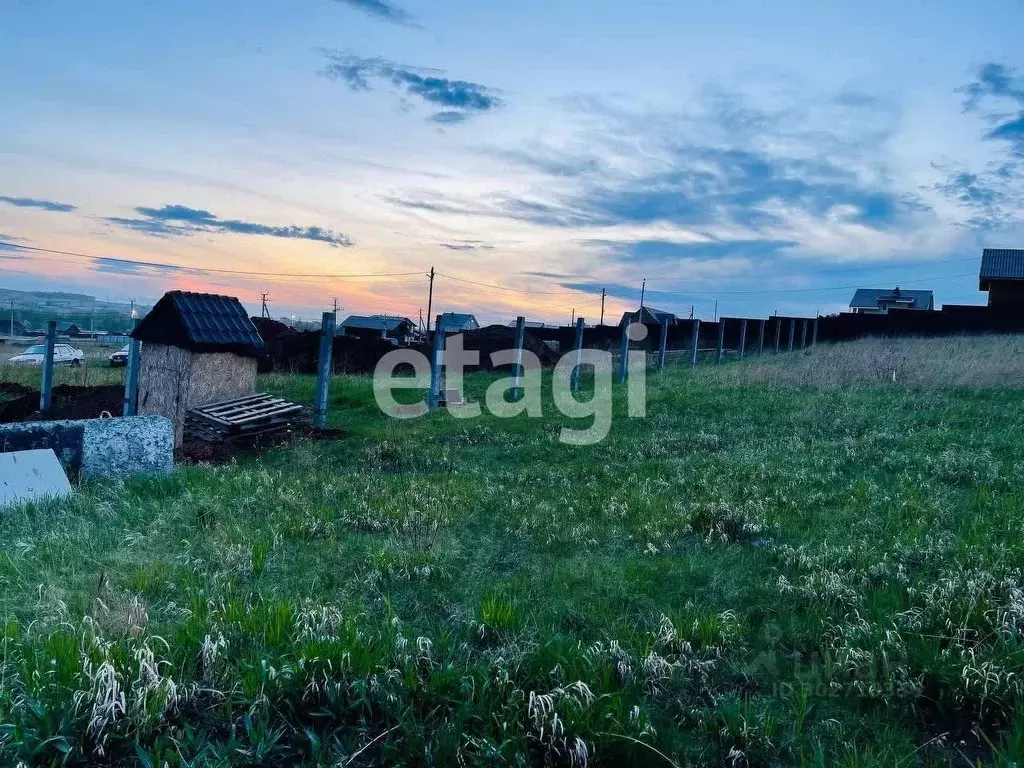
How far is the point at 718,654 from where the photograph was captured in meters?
3.75

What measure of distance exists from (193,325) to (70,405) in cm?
617

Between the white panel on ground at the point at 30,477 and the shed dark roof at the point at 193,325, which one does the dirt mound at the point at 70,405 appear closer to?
the shed dark roof at the point at 193,325

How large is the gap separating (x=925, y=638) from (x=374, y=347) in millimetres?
24258

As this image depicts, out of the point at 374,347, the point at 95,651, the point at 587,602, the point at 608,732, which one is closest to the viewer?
the point at 608,732

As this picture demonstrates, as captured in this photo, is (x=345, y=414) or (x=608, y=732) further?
(x=345, y=414)

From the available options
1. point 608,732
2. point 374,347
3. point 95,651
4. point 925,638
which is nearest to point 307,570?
point 95,651

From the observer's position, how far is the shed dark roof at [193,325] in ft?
37.6

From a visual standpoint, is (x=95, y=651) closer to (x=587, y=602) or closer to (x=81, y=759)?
(x=81, y=759)

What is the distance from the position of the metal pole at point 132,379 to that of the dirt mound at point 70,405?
2.64 metres

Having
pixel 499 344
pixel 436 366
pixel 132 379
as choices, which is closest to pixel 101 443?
pixel 132 379

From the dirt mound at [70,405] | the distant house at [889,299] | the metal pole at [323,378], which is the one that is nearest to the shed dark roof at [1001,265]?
the distant house at [889,299]

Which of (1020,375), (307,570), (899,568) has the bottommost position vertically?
(307,570)

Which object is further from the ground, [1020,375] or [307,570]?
[1020,375]

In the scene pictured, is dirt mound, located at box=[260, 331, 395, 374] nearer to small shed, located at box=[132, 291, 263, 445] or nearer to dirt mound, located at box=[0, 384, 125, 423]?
dirt mound, located at box=[0, 384, 125, 423]
